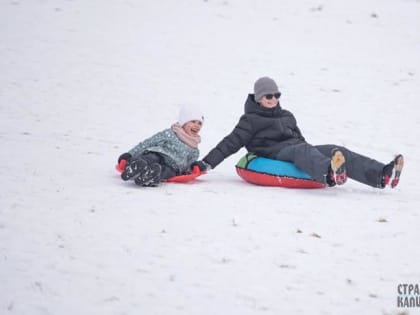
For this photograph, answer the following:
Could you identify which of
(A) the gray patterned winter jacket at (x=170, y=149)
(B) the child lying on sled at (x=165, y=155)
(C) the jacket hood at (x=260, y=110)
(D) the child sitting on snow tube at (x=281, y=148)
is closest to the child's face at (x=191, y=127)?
(B) the child lying on sled at (x=165, y=155)

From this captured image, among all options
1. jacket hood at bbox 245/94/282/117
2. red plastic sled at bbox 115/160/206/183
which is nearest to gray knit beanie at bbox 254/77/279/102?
jacket hood at bbox 245/94/282/117

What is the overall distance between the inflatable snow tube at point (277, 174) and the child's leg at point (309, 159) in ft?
0.28

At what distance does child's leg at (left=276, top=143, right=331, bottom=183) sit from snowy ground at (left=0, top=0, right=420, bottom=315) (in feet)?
0.70

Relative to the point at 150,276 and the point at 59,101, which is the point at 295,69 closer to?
the point at 59,101

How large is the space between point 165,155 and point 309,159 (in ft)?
4.19

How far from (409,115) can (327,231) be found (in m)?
6.03

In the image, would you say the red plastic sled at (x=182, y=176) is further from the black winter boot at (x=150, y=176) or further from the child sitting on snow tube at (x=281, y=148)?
the black winter boot at (x=150, y=176)

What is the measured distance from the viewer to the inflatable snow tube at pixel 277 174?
662cm

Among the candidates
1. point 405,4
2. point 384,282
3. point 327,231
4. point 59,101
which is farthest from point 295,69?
point 384,282

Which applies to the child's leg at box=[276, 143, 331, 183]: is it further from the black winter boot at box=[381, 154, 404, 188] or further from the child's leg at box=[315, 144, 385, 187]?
the black winter boot at box=[381, 154, 404, 188]

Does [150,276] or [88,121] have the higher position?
[88,121]

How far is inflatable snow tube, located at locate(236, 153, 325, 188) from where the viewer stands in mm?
6621

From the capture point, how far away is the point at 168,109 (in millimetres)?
10359

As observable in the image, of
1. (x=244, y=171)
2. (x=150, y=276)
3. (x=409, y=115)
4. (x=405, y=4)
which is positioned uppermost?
(x=405, y=4)
